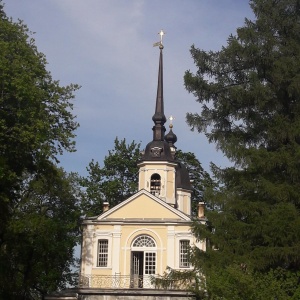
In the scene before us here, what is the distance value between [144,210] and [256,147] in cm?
1522

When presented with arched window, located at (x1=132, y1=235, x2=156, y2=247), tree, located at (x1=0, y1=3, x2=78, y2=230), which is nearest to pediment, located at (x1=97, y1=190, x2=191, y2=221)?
arched window, located at (x1=132, y1=235, x2=156, y2=247)

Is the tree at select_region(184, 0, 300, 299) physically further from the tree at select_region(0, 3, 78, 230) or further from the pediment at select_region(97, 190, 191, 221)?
the pediment at select_region(97, 190, 191, 221)

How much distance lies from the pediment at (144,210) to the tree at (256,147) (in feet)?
46.6

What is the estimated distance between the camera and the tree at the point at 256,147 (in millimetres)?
17062

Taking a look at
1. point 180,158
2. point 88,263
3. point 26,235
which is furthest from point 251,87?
point 180,158

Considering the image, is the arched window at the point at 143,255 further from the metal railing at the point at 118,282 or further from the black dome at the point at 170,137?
the black dome at the point at 170,137

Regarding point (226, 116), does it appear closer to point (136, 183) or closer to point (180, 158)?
point (136, 183)

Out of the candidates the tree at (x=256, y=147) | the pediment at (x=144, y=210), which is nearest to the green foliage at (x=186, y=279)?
the tree at (x=256, y=147)

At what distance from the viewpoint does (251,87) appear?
19172 mm

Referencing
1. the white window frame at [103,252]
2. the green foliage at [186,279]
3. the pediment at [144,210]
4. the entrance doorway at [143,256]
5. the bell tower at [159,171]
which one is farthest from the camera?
the bell tower at [159,171]

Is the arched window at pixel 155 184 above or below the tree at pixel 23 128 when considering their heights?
above

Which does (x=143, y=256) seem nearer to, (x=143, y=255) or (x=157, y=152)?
(x=143, y=255)

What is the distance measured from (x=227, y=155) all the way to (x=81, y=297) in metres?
13.9

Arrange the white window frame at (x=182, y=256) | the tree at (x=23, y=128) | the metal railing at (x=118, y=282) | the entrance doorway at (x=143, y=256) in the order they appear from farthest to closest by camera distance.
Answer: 1. the entrance doorway at (x=143, y=256)
2. the white window frame at (x=182, y=256)
3. the metal railing at (x=118, y=282)
4. the tree at (x=23, y=128)
